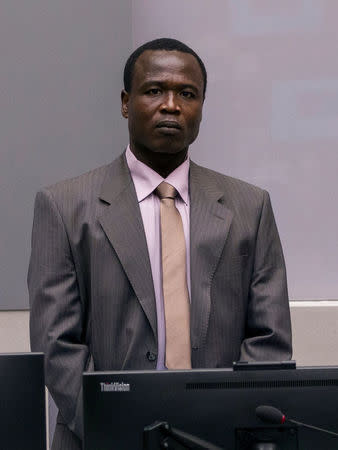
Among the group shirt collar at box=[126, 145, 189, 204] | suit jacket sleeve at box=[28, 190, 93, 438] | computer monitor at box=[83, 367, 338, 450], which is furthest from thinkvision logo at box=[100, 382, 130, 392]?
shirt collar at box=[126, 145, 189, 204]

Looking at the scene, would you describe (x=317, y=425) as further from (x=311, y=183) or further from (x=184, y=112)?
(x=311, y=183)

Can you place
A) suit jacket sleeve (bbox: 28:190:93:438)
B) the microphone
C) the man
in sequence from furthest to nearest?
the man, suit jacket sleeve (bbox: 28:190:93:438), the microphone

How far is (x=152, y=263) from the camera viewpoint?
2.49 m

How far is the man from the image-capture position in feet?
7.95

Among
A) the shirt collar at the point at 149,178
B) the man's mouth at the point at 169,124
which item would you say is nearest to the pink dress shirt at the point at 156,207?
the shirt collar at the point at 149,178

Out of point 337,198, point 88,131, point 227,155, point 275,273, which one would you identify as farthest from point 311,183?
point 275,273

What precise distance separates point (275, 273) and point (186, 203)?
12.9 inches

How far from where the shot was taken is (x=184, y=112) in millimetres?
2488

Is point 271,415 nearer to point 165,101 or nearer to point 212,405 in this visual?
point 212,405

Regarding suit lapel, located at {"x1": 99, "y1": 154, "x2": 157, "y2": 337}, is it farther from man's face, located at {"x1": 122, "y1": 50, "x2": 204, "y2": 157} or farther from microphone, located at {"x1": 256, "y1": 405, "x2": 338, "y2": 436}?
microphone, located at {"x1": 256, "y1": 405, "x2": 338, "y2": 436}

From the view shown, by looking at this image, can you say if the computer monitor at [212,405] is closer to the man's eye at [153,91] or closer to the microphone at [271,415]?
the microphone at [271,415]

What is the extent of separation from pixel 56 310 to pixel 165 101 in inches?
25.6

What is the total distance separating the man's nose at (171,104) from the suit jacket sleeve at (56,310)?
41 centimetres

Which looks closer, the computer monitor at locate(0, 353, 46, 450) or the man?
the computer monitor at locate(0, 353, 46, 450)
